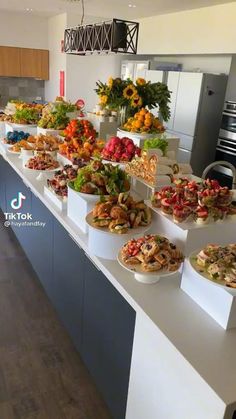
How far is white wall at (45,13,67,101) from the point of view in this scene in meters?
6.23

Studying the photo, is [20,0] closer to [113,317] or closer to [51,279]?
[51,279]

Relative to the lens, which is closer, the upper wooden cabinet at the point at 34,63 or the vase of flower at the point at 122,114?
the vase of flower at the point at 122,114

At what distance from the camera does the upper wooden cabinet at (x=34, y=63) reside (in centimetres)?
673

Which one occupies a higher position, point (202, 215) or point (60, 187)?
point (202, 215)

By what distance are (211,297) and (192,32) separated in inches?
174

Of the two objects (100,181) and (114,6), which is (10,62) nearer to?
(114,6)

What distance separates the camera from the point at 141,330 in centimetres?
128

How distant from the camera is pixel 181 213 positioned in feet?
4.88

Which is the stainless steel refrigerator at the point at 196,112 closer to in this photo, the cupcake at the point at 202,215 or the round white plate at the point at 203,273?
the cupcake at the point at 202,215

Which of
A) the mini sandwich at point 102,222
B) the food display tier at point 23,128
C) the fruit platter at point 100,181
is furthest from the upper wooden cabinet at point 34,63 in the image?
the mini sandwich at point 102,222

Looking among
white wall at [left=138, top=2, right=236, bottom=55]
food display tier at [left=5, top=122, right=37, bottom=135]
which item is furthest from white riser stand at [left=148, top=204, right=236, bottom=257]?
white wall at [left=138, top=2, right=236, bottom=55]

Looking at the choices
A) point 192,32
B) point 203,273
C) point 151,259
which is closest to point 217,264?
point 203,273

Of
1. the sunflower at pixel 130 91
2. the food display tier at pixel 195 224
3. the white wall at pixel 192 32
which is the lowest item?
the food display tier at pixel 195 224

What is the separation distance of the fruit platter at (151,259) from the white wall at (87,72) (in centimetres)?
551
